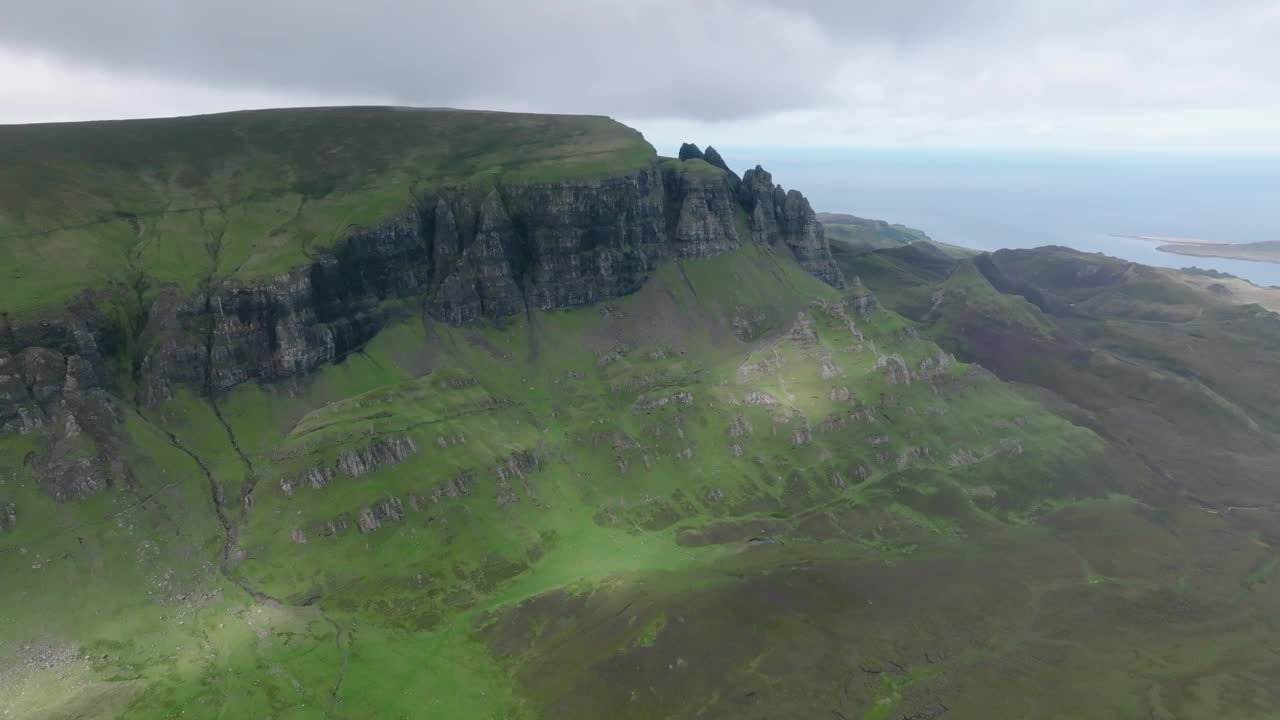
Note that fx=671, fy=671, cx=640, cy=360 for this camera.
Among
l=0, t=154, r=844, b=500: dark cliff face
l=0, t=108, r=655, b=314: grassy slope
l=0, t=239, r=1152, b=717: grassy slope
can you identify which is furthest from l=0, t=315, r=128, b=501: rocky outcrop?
l=0, t=108, r=655, b=314: grassy slope

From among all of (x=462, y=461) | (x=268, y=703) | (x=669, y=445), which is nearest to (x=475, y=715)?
(x=268, y=703)

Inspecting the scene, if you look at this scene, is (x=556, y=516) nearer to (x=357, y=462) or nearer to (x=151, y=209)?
(x=357, y=462)

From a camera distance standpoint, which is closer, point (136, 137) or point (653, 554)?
point (653, 554)

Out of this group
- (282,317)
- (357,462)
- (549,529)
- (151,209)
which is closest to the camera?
(357,462)

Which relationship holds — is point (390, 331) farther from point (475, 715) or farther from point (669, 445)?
point (475, 715)

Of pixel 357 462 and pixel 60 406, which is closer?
pixel 60 406

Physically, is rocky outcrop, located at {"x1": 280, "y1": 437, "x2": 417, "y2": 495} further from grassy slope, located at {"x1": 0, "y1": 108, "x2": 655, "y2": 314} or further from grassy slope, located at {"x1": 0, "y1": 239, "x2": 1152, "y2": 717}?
grassy slope, located at {"x1": 0, "y1": 108, "x2": 655, "y2": 314}

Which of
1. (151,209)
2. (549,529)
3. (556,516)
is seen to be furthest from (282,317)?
(549,529)
